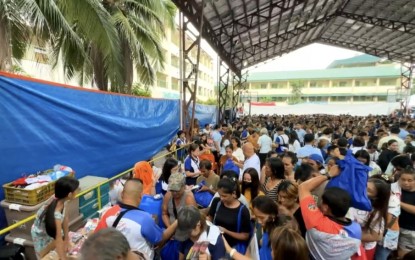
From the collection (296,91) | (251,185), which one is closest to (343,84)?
(296,91)

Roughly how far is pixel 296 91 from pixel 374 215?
46.0m

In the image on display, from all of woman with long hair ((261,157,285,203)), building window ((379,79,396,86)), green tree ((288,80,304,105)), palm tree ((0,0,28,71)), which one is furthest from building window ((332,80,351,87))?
palm tree ((0,0,28,71))

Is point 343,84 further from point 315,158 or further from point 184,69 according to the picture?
point 315,158

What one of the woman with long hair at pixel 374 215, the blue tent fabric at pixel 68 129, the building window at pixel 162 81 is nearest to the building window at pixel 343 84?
the building window at pixel 162 81

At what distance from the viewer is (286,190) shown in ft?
8.55

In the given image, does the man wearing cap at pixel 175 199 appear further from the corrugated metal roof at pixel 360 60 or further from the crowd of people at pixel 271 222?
the corrugated metal roof at pixel 360 60

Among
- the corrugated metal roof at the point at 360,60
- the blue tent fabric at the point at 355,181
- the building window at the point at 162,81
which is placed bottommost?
the blue tent fabric at the point at 355,181

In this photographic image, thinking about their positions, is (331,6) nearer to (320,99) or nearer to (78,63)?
(78,63)

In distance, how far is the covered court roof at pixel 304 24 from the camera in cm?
1086

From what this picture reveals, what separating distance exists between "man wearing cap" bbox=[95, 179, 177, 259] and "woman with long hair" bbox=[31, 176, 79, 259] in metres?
0.56

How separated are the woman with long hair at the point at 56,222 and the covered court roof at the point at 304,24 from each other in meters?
6.59

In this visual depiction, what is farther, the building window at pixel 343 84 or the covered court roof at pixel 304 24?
the building window at pixel 343 84

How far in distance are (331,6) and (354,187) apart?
50.3ft

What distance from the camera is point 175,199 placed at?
9.50 feet
